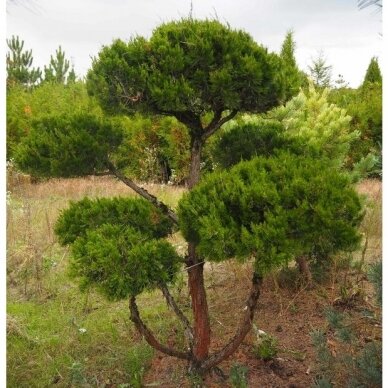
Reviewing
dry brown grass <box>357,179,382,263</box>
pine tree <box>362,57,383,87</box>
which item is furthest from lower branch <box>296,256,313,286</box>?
pine tree <box>362,57,383,87</box>

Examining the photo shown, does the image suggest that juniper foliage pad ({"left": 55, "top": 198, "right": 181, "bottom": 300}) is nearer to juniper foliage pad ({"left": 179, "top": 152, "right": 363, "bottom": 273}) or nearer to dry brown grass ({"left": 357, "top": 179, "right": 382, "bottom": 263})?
juniper foliage pad ({"left": 179, "top": 152, "right": 363, "bottom": 273})

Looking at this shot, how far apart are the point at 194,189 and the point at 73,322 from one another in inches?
63.7

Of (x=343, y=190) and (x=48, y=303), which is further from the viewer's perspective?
(x=48, y=303)

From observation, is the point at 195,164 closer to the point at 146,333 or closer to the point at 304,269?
the point at 146,333

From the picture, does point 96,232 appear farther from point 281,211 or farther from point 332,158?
point 332,158

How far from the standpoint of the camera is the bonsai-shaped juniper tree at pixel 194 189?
216cm

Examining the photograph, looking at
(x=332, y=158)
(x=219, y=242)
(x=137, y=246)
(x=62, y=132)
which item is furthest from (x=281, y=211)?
(x=332, y=158)

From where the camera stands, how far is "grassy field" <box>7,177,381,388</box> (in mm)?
3250

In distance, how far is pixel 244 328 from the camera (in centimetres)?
275

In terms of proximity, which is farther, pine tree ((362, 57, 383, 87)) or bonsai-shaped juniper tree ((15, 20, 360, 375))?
pine tree ((362, 57, 383, 87))

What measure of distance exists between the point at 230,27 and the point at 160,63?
0.40m

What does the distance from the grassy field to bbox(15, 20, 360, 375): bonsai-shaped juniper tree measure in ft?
1.70

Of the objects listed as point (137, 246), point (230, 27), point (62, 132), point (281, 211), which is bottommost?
point (137, 246)
